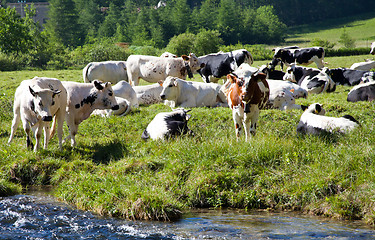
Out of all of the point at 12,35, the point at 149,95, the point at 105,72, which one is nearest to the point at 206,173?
the point at 149,95

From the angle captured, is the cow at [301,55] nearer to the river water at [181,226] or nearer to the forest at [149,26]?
the river water at [181,226]

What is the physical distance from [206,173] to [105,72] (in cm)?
1275

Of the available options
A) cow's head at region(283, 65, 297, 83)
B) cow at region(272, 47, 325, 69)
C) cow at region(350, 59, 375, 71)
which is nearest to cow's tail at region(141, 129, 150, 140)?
cow's head at region(283, 65, 297, 83)

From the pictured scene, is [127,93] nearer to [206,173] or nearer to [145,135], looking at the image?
[145,135]

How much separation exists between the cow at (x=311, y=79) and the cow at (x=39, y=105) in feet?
32.2

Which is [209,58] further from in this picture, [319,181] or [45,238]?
[45,238]

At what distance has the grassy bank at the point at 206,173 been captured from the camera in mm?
7488

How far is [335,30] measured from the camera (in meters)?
96.8

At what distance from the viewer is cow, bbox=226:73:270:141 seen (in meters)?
9.59

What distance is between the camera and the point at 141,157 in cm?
999

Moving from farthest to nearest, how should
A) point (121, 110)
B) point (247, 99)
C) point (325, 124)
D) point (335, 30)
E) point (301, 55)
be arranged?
point (335, 30) < point (301, 55) < point (121, 110) < point (325, 124) < point (247, 99)

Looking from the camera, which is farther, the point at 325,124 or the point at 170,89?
the point at 170,89

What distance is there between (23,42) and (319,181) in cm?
4817

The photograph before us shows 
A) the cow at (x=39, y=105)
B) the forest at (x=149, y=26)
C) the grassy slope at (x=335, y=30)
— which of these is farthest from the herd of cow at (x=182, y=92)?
the grassy slope at (x=335, y=30)
